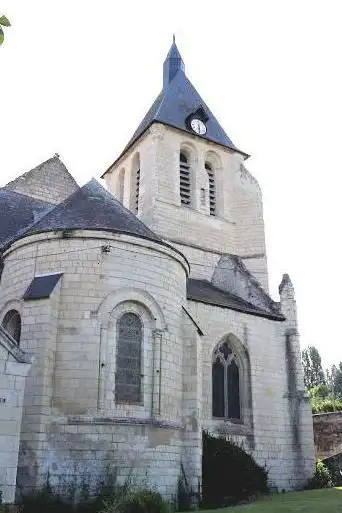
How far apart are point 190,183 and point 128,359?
1210 centimetres

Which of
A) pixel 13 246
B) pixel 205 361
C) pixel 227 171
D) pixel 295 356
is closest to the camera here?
pixel 13 246

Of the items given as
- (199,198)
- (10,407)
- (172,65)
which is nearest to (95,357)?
(10,407)

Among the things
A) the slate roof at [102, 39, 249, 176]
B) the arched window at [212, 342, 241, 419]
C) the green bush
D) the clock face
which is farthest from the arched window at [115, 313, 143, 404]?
the clock face

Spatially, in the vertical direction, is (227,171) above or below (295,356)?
above

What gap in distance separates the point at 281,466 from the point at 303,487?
0.93m

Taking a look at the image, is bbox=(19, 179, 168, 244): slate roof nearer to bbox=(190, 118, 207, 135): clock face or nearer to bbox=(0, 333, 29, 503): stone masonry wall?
bbox=(0, 333, 29, 503): stone masonry wall

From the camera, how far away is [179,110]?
24.7 meters

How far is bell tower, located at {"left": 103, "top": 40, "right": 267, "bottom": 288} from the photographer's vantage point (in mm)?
21672

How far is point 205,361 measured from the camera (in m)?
16.0

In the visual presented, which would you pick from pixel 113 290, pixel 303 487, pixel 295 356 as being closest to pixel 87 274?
pixel 113 290

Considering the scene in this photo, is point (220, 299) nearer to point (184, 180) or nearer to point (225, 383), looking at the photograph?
point (225, 383)

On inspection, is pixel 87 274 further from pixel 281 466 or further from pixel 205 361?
pixel 281 466

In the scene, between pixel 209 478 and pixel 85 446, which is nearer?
pixel 85 446

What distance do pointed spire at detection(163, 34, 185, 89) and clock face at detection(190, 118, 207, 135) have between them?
16.5ft
